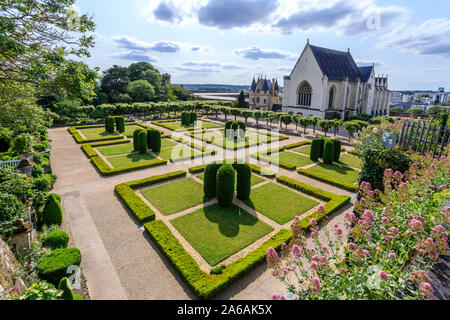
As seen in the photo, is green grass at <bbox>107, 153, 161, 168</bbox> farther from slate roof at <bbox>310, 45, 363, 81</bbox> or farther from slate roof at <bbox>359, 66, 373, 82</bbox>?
slate roof at <bbox>359, 66, 373, 82</bbox>

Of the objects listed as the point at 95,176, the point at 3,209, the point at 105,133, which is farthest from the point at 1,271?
the point at 105,133

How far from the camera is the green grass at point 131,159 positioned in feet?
60.2

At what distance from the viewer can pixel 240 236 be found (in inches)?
388

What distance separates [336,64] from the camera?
43.4 metres

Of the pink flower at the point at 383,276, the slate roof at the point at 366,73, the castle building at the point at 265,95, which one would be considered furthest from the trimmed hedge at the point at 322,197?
the slate roof at the point at 366,73

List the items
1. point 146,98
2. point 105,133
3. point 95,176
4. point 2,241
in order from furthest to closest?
point 146,98
point 105,133
point 95,176
point 2,241

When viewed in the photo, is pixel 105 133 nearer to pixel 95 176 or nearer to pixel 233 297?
pixel 95 176

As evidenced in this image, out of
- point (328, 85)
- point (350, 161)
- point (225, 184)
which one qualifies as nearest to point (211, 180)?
point (225, 184)

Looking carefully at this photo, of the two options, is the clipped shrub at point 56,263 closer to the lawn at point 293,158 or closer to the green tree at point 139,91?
the lawn at point 293,158

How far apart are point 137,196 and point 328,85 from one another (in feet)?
126

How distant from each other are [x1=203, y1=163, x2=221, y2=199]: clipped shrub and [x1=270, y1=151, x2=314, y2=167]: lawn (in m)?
8.46

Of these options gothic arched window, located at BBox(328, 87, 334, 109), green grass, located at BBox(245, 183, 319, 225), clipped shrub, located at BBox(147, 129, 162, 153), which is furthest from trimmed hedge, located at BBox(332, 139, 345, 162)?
gothic arched window, located at BBox(328, 87, 334, 109)

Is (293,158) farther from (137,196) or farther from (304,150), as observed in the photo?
(137,196)
